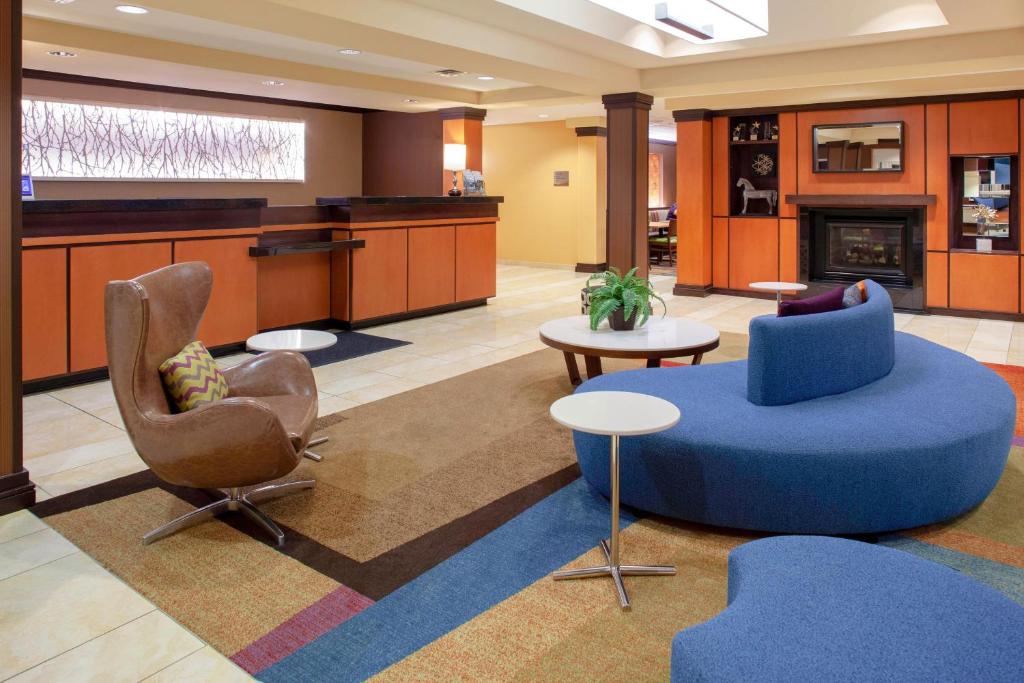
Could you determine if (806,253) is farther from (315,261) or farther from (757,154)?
(315,261)

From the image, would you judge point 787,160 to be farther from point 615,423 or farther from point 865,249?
point 615,423

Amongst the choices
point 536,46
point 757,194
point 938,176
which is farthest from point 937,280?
point 536,46

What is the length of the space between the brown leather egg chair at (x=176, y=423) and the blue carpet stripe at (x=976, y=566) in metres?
2.33

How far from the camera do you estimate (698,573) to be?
2.80m

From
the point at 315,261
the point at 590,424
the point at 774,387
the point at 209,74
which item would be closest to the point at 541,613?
the point at 590,424

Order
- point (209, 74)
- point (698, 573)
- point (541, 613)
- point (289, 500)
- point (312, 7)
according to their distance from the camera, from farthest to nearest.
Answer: point (209, 74) → point (312, 7) → point (289, 500) → point (698, 573) → point (541, 613)

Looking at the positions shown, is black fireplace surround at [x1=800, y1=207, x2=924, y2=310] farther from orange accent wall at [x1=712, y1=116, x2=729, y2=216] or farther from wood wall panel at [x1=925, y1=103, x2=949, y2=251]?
orange accent wall at [x1=712, y1=116, x2=729, y2=216]

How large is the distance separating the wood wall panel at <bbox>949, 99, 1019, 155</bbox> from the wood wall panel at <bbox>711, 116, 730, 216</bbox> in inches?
98.0

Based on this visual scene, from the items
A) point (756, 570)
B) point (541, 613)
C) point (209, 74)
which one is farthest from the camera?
point (209, 74)

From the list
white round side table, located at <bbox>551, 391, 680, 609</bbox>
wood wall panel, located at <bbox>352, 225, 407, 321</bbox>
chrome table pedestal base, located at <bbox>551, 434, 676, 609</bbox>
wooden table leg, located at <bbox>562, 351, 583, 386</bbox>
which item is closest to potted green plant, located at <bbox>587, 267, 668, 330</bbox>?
wooden table leg, located at <bbox>562, 351, 583, 386</bbox>

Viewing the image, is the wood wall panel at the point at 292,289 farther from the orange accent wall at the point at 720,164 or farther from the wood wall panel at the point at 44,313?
the orange accent wall at the point at 720,164

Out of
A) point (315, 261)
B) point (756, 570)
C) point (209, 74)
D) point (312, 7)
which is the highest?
point (209, 74)

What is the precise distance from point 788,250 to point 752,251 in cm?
45

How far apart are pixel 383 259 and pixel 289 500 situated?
4.50 metres
